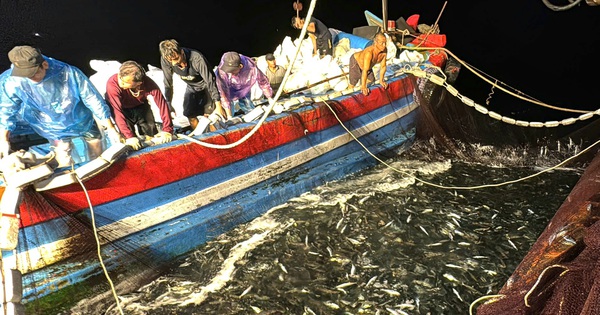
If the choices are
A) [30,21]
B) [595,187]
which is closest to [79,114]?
[595,187]

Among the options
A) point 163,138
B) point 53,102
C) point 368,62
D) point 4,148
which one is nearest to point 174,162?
point 163,138

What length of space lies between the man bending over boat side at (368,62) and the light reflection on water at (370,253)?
7.66ft

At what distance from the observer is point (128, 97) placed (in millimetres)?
5828

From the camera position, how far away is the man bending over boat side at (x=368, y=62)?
8055 mm

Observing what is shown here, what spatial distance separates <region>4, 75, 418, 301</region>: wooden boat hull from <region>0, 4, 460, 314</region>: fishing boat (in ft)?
0.04

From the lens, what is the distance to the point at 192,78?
23.5 ft

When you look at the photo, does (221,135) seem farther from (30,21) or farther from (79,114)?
(30,21)

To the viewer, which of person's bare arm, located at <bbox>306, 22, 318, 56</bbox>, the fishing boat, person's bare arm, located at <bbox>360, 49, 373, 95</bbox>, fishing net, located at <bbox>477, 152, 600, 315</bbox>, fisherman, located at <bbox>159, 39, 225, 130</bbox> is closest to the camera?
fishing net, located at <bbox>477, 152, 600, 315</bbox>

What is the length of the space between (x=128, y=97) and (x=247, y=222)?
276 cm

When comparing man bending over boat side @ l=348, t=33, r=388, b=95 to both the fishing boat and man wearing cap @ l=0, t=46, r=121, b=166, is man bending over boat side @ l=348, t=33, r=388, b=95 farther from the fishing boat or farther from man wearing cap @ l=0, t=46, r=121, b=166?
man wearing cap @ l=0, t=46, r=121, b=166

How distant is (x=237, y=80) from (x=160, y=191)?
11.1ft

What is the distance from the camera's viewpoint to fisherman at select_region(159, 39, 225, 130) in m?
6.63

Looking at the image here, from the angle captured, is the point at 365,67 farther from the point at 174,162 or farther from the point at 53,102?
the point at 53,102

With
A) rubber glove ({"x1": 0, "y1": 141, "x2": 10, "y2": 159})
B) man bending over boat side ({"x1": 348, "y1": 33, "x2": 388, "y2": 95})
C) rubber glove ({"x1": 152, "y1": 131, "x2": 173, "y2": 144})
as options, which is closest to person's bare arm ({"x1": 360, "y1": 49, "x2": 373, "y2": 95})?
man bending over boat side ({"x1": 348, "y1": 33, "x2": 388, "y2": 95})
